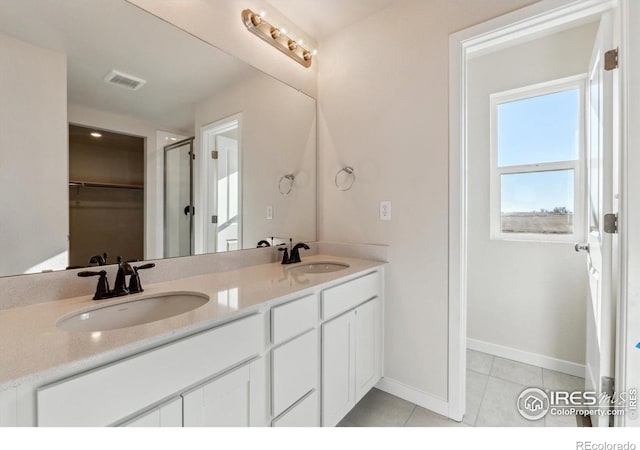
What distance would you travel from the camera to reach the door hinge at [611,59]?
121cm

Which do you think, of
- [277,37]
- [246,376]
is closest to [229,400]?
[246,376]

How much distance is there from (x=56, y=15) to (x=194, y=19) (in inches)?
23.4

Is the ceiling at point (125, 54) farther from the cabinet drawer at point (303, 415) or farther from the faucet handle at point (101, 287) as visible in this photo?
the cabinet drawer at point (303, 415)

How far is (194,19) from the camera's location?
146cm

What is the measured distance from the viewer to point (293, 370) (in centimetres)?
117

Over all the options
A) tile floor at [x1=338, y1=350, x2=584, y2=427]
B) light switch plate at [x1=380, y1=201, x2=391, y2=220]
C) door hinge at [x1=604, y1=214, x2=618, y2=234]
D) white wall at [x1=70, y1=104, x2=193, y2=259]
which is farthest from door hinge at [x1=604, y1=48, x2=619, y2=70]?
white wall at [x1=70, y1=104, x2=193, y2=259]

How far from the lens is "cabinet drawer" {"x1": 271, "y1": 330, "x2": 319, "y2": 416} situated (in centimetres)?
109

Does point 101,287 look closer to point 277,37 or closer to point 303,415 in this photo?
point 303,415

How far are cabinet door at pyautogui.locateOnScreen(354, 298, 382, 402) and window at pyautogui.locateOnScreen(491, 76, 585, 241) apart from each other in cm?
137

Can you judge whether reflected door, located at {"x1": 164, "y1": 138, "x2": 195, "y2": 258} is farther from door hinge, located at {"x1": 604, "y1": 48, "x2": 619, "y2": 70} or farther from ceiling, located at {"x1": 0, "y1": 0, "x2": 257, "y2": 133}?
door hinge, located at {"x1": 604, "y1": 48, "x2": 619, "y2": 70}

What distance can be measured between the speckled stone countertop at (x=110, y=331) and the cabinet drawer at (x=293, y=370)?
0.21m

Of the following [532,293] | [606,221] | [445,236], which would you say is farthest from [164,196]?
[532,293]

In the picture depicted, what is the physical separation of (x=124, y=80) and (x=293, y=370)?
4.85ft

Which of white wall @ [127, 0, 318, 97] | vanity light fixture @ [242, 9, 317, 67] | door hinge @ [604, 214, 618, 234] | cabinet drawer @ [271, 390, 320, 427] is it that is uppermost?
vanity light fixture @ [242, 9, 317, 67]
